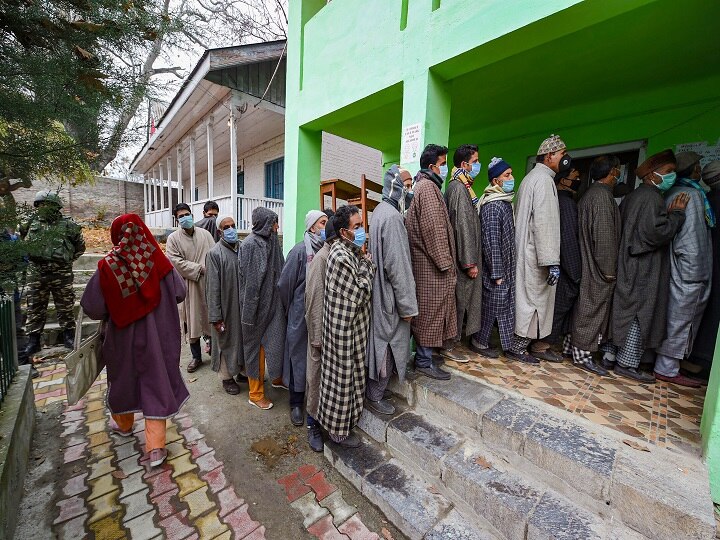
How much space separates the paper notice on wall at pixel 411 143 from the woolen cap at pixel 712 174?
2439 mm

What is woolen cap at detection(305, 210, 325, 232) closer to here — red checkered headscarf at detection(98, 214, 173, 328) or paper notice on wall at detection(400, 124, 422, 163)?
paper notice on wall at detection(400, 124, 422, 163)

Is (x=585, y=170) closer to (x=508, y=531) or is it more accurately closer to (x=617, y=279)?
(x=617, y=279)

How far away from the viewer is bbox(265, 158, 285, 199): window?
9.66m

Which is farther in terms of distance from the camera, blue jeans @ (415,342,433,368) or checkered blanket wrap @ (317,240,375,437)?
blue jeans @ (415,342,433,368)

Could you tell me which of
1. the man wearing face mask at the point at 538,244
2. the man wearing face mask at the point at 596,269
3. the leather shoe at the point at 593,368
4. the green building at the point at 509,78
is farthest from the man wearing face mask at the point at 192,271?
the leather shoe at the point at 593,368

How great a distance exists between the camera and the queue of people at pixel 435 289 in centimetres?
236

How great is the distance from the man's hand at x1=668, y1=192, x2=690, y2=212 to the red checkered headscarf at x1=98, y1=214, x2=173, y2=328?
4107 mm

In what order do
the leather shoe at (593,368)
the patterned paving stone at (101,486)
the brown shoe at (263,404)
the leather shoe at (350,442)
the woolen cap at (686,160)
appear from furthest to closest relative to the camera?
the brown shoe at (263,404) < the leather shoe at (593,368) < the woolen cap at (686,160) < the leather shoe at (350,442) < the patterned paving stone at (101,486)

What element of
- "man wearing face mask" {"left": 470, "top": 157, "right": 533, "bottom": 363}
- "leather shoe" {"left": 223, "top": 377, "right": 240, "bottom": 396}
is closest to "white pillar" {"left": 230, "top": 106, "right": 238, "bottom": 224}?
"leather shoe" {"left": 223, "top": 377, "right": 240, "bottom": 396}

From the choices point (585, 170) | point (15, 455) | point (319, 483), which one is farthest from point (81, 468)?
point (585, 170)

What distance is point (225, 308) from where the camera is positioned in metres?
3.36

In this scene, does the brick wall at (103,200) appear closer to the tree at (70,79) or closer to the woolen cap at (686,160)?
the tree at (70,79)

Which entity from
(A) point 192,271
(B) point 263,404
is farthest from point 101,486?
(A) point 192,271

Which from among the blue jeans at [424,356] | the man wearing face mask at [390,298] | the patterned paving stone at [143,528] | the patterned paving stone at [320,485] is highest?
the man wearing face mask at [390,298]
